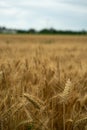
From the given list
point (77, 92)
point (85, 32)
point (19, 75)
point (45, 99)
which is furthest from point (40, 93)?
point (85, 32)

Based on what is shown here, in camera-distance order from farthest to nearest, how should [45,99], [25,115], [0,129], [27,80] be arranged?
1. [27,80]
2. [45,99]
3. [25,115]
4. [0,129]

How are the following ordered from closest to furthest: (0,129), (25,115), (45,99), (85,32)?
(0,129) < (25,115) < (45,99) < (85,32)

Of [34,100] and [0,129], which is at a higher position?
[34,100]

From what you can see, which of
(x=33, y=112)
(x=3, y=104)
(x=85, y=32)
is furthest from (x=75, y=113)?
(x=85, y=32)

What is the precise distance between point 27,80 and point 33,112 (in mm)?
666

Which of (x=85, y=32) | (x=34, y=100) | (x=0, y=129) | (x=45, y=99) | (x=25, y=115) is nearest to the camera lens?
(x=34, y=100)

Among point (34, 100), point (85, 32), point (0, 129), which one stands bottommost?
point (85, 32)

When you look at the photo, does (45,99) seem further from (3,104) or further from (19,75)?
(19,75)

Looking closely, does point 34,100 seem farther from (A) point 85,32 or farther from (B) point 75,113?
(A) point 85,32

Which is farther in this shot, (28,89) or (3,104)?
(28,89)

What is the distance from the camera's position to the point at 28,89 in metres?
2.72

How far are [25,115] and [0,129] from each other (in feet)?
0.64

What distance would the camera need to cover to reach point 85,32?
56438 millimetres

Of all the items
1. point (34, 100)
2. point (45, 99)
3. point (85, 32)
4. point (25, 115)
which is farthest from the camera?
point (85, 32)
